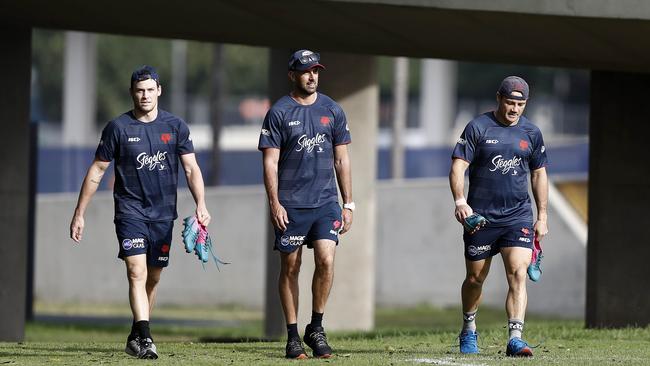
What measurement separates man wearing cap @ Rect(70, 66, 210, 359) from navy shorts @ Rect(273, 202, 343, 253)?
582mm

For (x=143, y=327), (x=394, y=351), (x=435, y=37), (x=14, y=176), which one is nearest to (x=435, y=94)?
(x=14, y=176)

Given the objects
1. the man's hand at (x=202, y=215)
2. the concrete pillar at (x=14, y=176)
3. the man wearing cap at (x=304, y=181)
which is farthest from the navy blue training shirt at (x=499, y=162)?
the concrete pillar at (x=14, y=176)

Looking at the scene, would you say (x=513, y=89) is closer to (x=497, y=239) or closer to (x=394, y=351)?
(x=497, y=239)

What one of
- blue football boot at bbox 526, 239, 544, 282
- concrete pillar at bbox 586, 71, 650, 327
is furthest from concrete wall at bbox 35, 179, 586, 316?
blue football boot at bbox 526, 239, 544, 282

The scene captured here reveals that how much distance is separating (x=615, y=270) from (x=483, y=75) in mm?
73259

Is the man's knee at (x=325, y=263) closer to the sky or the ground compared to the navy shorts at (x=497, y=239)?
closer to the ground

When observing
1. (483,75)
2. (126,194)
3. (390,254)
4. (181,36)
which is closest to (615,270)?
(181,36)

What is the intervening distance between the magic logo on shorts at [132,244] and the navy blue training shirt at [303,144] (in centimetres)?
106

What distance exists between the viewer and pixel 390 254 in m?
31.2

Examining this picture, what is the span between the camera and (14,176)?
53.7ft

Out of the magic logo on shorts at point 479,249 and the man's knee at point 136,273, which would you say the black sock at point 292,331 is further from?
the magic logo on shorts at point 479,249

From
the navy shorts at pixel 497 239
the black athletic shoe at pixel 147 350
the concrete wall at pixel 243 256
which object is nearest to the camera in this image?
the black athletic shoe at pixel 147 350

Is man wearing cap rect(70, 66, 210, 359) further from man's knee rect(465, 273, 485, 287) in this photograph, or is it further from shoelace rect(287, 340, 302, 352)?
man's knee rect(465, 273, 485, 287)

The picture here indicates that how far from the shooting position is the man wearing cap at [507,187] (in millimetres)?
10789
